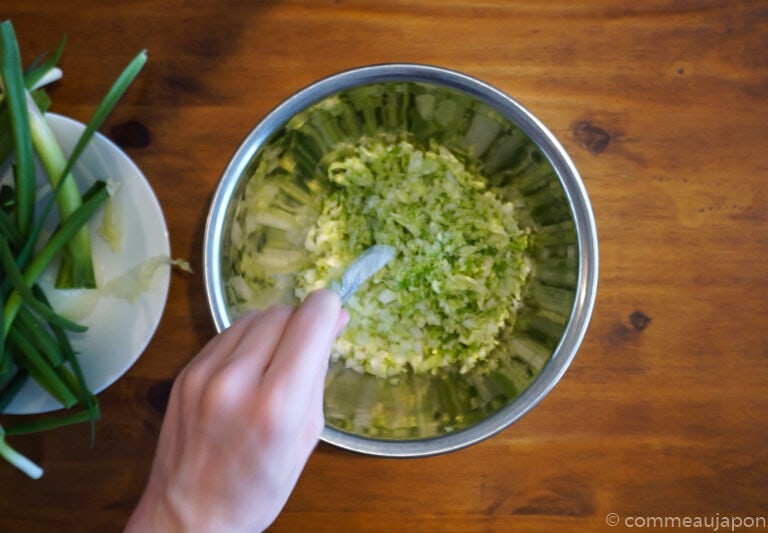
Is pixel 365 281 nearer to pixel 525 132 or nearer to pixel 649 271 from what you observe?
pixel 525 132

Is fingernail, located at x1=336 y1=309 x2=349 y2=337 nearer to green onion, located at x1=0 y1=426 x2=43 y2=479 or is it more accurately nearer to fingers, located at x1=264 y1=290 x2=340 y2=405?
fingers, located at x1=264 y1=290 x2=340 y2=405

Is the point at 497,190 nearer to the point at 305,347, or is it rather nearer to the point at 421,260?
the point at 421,260

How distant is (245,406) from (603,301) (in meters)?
0.66

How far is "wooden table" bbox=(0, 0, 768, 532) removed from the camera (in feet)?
3.42

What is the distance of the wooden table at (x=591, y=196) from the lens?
3.42 ft

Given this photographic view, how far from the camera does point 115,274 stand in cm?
→ 102

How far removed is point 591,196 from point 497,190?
0.55 ft

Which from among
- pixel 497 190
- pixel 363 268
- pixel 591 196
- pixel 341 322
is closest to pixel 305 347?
pixel 341 322

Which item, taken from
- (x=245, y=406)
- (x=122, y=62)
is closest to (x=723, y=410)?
(x=245, y=406)

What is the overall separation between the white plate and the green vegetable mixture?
0.56 ft

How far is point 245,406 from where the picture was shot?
63 cm

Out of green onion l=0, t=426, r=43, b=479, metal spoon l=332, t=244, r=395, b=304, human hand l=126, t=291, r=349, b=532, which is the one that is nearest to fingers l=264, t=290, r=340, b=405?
human hand l=126, t=291, r=349, b=532

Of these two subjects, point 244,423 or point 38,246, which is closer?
point 244,423

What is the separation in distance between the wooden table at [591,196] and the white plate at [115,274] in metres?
0.06
